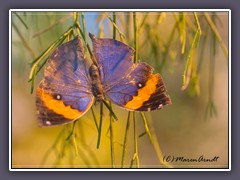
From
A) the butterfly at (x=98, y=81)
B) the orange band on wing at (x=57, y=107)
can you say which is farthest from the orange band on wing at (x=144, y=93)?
the orange band on wing at (x=57, y=107)

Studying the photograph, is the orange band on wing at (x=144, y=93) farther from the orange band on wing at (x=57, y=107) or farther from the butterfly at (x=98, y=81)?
the orange band on wing at (x=57, y=107)

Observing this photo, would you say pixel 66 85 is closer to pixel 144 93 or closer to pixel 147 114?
pixel 144 93

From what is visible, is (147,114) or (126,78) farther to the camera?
(147,114)

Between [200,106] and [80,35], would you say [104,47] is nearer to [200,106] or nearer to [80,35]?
[80,35]

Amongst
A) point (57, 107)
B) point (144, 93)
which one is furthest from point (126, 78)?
point (57, 107)

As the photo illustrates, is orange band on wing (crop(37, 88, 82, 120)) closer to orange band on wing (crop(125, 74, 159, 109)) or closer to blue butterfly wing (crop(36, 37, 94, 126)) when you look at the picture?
blue butterfly wing (crop(36, 37, 94, 126))
